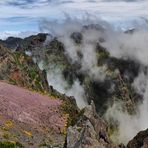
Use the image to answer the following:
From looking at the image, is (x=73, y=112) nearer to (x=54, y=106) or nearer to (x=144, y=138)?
(x=54, y=106)

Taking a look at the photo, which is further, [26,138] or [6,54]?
[6,54]

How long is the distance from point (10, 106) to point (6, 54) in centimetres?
5337

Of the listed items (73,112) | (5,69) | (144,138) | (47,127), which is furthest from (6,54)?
(144,138)

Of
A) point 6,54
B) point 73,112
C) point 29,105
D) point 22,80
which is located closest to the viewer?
point 29,105

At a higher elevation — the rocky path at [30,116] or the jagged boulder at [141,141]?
the jagged boulder at [141,141]

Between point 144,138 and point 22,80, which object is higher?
point 144,138

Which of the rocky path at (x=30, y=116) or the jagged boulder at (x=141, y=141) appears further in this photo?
the rocky path at (x=30, y=116)

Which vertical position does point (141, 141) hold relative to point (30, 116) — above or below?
above

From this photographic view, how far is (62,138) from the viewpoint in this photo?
4900cm

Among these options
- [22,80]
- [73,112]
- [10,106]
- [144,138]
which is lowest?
[22,80]

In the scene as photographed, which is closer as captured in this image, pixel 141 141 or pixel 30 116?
pixel 141 141

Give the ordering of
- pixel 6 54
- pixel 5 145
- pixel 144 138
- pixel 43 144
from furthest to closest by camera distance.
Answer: pixel 6 54 → pixel 43 144 → pixel 5 145 → pixel 144 138

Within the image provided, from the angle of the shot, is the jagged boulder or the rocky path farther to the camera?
the rocky path

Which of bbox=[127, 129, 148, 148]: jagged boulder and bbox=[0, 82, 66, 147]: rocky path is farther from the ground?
bbox=[127, 129, 148, 148]: jagged boulder
